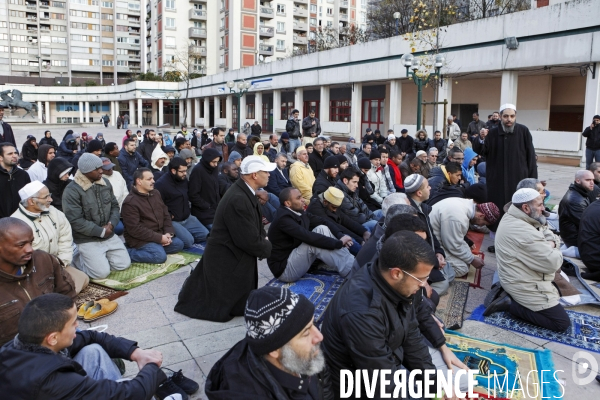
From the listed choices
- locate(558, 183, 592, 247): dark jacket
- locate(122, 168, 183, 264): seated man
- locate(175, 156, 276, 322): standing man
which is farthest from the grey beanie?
locate(558, 183, 592, 247): dark jacket

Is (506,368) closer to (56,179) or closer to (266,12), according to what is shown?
(56,179)

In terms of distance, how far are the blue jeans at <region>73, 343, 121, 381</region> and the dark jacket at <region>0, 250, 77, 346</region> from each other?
2.50 ft

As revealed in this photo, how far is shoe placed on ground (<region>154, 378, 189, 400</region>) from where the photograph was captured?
10.6ft

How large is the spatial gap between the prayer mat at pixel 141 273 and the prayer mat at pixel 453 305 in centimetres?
343

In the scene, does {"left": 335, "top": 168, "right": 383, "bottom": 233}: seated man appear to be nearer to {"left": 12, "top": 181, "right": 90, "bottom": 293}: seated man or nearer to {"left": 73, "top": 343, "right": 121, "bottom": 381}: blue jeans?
{"left": 12, "top": 181, "right": 90, "bottom": 293}: seated man

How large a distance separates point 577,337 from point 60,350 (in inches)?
167

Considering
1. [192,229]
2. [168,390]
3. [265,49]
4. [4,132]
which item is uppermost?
[265,49]

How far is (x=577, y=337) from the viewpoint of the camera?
4.36 meters

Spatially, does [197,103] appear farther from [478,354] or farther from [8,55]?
[478,354]

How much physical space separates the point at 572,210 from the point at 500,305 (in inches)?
106

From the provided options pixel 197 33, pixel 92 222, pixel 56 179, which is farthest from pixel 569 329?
pixel 197 33

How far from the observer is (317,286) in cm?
559

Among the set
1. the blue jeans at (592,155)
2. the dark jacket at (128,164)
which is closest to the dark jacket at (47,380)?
the dark jacket at (128,164)

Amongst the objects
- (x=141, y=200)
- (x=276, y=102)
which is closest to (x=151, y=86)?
(x=276, y=102)
